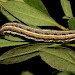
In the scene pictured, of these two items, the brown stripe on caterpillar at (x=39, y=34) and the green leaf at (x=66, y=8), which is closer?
the brown stripe on caterpillar at (x=39, y=34)

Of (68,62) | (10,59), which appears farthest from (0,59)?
(68,62)

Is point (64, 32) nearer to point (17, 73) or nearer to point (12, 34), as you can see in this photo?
point (12, 34)

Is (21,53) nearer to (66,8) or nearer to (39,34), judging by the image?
(39,34)

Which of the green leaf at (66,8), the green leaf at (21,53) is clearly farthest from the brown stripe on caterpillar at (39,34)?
the green leaf at (66,8)

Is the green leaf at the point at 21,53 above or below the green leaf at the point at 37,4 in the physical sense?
below

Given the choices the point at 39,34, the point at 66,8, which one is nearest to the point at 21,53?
the point at 39,34

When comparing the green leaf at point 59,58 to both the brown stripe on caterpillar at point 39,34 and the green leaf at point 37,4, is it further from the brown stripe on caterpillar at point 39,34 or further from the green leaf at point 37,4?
the green leaf at point 37,4
